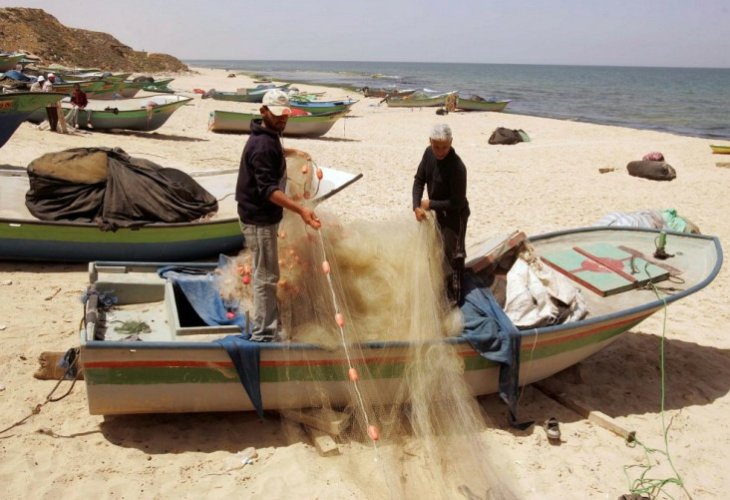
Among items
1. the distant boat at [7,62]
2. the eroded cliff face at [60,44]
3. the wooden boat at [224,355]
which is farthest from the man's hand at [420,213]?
the eroded cliff face at [60,44]

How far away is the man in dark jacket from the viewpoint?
4.78 m

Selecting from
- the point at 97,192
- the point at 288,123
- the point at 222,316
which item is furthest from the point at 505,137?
the point at 222,316

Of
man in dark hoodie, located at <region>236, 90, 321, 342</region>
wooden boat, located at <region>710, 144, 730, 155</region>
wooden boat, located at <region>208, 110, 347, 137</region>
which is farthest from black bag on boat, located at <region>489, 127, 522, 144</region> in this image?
man in dark hoodie, located at <region>236, 90, 321, 342</region>

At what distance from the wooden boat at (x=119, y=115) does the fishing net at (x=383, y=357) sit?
46.4ft

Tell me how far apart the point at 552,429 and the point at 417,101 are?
32.6 m

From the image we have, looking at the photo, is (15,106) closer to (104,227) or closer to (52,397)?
(104,227)

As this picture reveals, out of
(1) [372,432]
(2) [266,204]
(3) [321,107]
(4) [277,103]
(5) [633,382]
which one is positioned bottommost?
(5) [633,382]

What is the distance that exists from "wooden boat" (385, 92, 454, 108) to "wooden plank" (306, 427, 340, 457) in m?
32.6

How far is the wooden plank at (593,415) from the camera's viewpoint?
484 cm

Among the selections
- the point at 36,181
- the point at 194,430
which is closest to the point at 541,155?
the point at 36,181

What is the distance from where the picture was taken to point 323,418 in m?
4.57

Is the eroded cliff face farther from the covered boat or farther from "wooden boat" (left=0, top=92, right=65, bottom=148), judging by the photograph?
the covered boat

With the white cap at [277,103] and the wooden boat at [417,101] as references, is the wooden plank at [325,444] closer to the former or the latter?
the white cap at [277,103]

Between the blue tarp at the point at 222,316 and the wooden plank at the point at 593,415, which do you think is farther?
the wooden plank at the point at 593,415
